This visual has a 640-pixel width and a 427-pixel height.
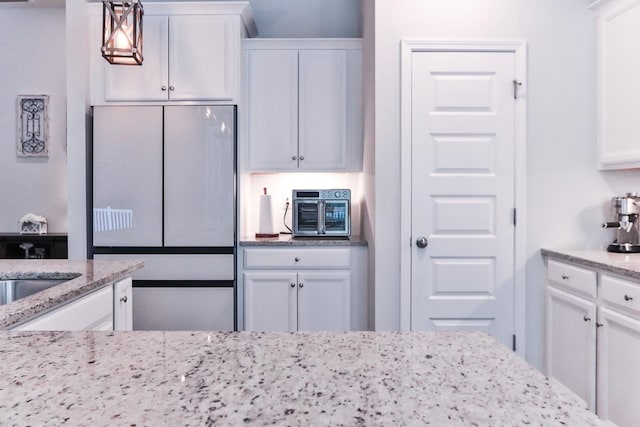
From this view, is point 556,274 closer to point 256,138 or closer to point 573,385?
point 573,385

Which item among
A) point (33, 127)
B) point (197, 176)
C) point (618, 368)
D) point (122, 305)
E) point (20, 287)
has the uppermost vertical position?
point (33, 127)

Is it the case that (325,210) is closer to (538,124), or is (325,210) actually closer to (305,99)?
(305,99)

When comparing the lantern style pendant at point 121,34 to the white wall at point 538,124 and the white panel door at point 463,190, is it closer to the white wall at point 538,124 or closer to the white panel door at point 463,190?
the white wall at point 538,124

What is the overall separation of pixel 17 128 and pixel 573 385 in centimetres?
446

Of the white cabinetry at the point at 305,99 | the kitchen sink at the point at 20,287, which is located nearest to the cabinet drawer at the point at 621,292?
the white cabinetry at the point at 305,99

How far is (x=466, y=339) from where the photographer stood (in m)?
0.81

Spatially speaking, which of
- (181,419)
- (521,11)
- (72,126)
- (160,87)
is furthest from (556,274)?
(72,126)

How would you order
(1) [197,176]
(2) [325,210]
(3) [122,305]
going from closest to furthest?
1. (3) [122,305]
2. (1) [197,176]
3. (2) [325,210]

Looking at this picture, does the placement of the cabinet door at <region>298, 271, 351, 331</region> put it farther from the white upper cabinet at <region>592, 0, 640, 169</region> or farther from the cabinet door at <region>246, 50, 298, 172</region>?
the white upper cabinet at <region>592, 0, 640, 169</region>

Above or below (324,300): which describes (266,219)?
above

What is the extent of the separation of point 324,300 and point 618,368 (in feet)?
5.33

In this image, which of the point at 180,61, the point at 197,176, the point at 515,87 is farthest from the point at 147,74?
the point at 515,87

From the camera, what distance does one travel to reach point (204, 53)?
9.55ft

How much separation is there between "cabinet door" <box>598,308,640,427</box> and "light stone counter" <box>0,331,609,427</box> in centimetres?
150
